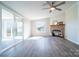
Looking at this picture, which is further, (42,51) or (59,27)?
(59,27)

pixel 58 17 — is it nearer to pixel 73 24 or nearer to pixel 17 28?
pixel 73 24

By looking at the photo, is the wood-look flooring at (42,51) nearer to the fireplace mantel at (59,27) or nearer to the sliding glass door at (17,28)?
the sliding glass door at (17,28)

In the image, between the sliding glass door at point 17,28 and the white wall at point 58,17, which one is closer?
the sliding glass door at point 17,28

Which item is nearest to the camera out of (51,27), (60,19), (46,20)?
(60,19)

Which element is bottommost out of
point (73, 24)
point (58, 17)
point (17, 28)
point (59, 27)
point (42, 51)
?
point (42, 51)

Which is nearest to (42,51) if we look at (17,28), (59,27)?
(17,28)

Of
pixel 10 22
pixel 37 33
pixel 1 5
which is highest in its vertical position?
pixel 1 5

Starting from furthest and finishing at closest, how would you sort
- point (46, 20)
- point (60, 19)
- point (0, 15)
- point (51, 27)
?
point (46, 20), point (51, 27), point (60, 19), point (0, 15)

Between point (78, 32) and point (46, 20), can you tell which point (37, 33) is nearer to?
point (46, 20)

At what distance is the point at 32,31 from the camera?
12.9m

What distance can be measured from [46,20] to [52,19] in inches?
38.9

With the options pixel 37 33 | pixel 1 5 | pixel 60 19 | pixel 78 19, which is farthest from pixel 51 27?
pixel 1 5

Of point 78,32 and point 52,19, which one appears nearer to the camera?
point 78,32

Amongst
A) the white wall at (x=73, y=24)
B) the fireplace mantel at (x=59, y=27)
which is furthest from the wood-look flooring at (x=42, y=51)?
the fireplace mantel at (x=59, y=27)
